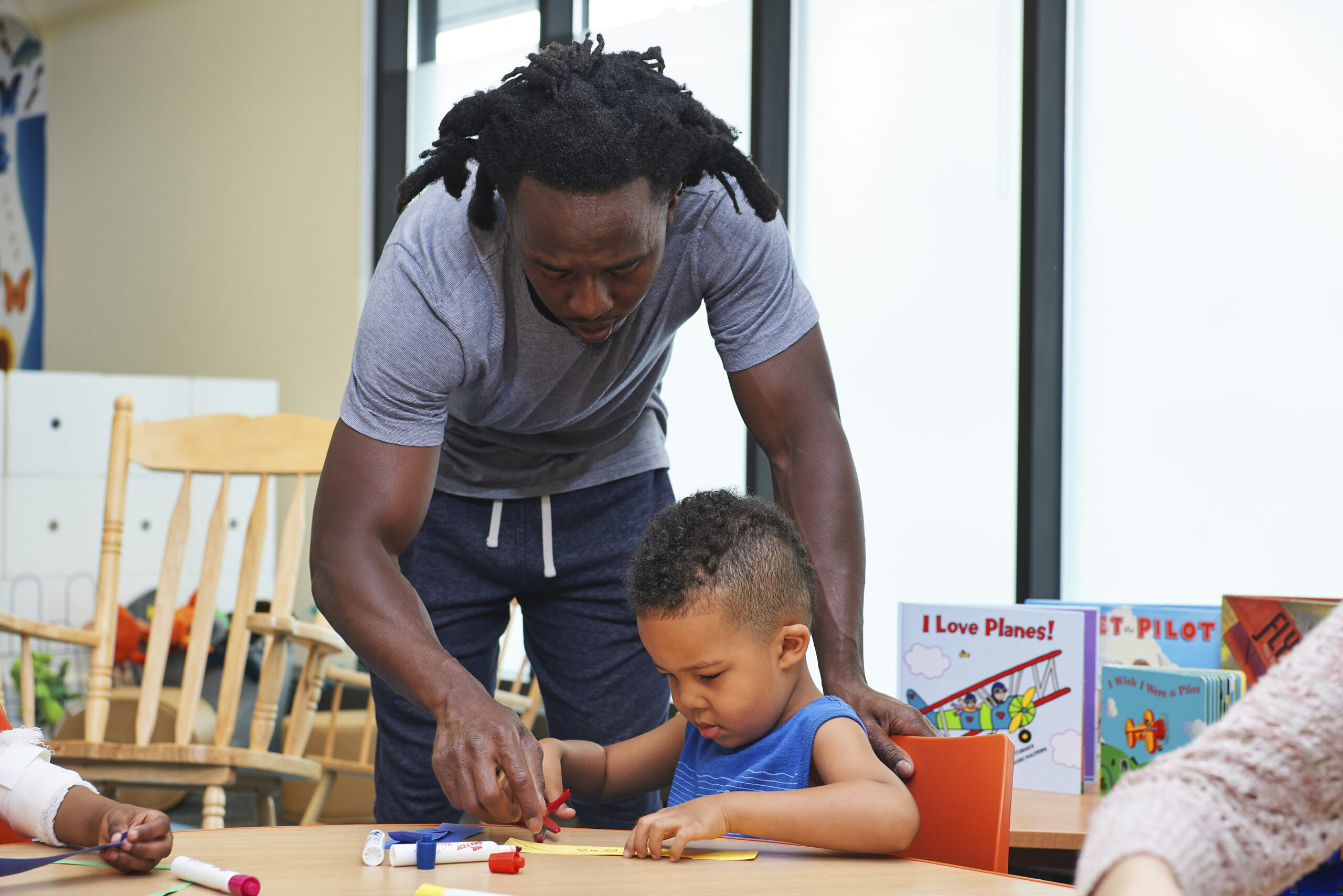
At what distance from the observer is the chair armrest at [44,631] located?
2131 millimetres

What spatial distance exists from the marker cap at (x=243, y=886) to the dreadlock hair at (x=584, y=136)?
1.97ft

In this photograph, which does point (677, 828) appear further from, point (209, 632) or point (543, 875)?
point (209, 632)

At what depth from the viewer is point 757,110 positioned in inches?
124

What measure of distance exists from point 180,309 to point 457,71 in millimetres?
1416

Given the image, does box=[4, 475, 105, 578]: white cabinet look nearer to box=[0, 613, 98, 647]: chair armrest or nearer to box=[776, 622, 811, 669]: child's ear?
box=[0, 613, 98, 647]: chair armrest

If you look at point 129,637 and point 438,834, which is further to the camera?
point 129,637

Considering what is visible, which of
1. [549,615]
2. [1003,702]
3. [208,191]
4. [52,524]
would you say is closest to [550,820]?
[549,615]

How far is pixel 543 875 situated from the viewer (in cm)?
80

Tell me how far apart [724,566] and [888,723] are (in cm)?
20

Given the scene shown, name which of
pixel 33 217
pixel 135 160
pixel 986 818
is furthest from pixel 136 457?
pixel 33 217

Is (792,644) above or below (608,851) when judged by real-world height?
above

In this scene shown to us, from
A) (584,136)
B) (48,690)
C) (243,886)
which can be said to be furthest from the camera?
(48,690)

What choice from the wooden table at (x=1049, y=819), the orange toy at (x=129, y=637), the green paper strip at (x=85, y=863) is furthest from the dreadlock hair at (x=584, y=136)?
the orange toy at (x=129, y=637)

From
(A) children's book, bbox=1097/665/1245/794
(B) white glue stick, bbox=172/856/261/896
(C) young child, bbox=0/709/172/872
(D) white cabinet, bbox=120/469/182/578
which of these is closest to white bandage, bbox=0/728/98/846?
(C) young child, bbox=0/709/172/872
